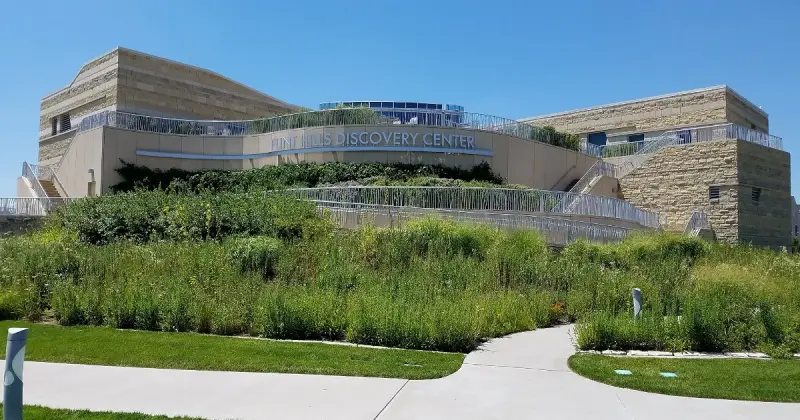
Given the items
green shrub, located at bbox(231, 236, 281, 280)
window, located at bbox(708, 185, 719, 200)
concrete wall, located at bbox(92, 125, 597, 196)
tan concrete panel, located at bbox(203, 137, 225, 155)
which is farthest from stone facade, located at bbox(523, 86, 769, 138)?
green shrub, located at bbox(231, 236, 281, 280)

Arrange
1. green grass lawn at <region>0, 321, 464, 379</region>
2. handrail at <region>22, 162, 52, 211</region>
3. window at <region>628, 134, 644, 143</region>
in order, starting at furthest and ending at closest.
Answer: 1. window at <region>628, 134, 644, 143</region>
2. handrail at <region>22, 162, 52, 211</region>
3. green grass lawn at <region>0, 321, 464, 379</region>

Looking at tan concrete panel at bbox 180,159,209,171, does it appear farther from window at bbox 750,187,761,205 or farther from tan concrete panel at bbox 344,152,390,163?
window at bbox 750,187,761,205

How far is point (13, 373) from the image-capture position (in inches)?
183

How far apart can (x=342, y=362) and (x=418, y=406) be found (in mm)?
2084

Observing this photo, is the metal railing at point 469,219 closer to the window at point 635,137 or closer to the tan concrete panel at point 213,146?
the tan concrete panel at point 213,146

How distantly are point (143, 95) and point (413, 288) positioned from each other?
3289 centimetres

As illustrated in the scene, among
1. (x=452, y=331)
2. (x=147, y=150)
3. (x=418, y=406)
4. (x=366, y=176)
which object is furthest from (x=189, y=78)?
(x=418, y=406)

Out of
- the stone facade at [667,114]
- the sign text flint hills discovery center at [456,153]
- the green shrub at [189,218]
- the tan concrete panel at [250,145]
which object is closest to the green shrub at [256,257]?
the green shrub at [189,218]

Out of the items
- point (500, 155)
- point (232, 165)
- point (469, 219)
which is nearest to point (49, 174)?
point (232, 165)

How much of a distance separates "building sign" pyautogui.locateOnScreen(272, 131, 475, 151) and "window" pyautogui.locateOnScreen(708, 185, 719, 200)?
13.0 m

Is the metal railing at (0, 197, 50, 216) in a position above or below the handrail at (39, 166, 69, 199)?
below

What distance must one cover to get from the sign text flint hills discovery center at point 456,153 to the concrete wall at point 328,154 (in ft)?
0.17

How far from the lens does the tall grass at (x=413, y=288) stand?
32.3 ft

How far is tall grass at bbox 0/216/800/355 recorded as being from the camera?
9852 millimetres
